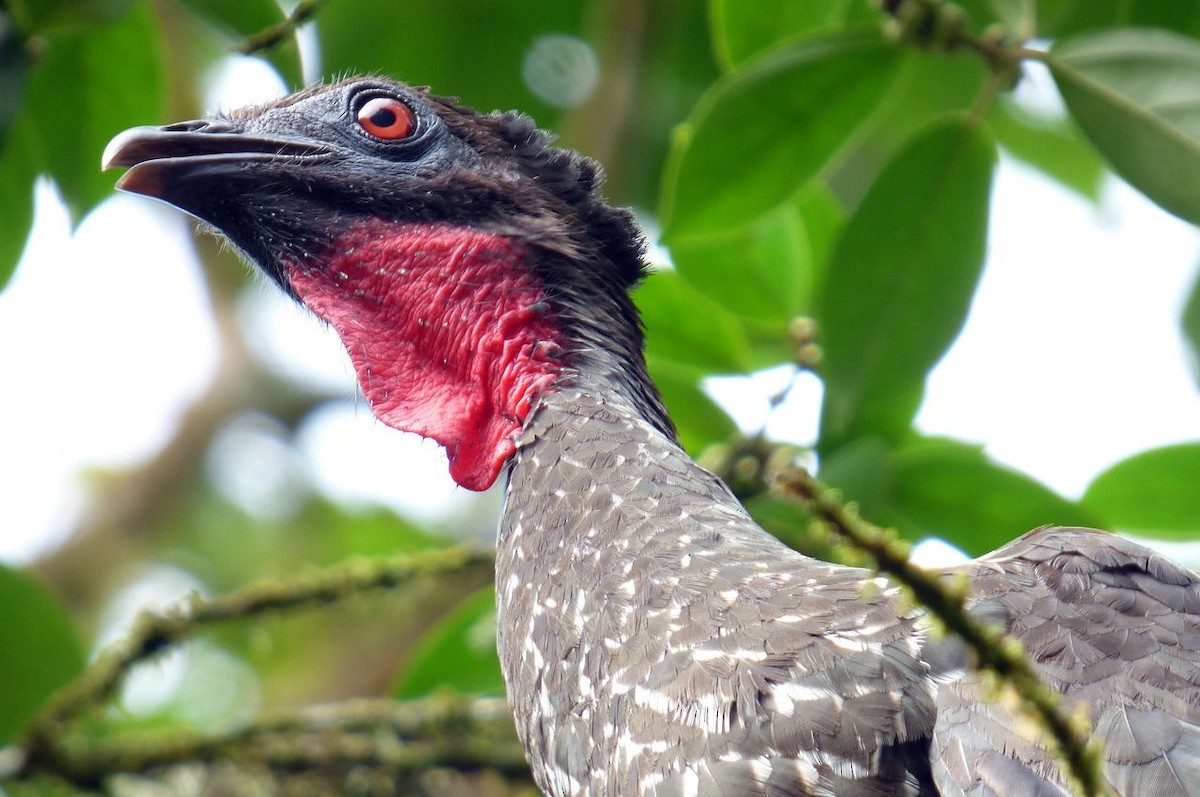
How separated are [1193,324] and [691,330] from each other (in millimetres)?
1417

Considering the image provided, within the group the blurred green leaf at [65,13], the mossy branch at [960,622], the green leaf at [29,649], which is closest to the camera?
the mossy branch at [960,622]

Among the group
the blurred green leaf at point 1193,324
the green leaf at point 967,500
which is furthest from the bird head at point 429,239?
the blurred green leaf at point 1193,324

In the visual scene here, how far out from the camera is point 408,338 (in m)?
3.37

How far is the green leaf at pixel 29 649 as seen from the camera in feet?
12.9

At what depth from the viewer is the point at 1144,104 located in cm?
302

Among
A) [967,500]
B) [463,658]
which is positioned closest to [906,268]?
[967,500]

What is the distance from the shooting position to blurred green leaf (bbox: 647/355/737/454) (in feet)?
13.0

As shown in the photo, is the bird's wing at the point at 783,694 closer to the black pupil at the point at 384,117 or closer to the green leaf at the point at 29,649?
the black pupil at the point at 384,117

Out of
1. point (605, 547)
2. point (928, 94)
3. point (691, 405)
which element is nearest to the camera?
point (605, 547)

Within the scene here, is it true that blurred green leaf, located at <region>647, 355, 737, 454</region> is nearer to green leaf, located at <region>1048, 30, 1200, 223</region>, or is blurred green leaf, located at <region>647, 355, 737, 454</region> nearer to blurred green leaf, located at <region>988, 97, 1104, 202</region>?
green leaf, located at <region>1048, 30, 1200, 223</region>

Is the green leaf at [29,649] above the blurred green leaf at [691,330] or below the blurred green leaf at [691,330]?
below

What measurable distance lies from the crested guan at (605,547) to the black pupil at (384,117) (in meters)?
0.02

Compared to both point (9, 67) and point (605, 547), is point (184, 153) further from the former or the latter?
point (605, 547)

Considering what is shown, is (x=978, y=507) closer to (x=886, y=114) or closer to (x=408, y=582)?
(x=408, y=582)
